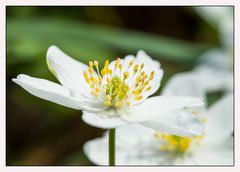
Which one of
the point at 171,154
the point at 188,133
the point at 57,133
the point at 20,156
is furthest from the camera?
the point at 57,133

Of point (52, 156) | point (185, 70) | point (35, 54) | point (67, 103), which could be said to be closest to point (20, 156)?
point (52, 156)

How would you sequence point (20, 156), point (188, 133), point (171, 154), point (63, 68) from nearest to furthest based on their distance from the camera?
1. point (188, 133)
2. point (63, 68)
3. point (171, 154)
4. point (20, 156)

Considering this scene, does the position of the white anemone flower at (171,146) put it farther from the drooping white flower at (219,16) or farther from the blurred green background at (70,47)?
the drooping white flower at (219,16)

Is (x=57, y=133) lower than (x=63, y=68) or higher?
A: lower

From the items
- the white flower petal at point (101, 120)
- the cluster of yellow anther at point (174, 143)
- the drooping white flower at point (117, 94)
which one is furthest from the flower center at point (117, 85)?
the cluster of yellow anther at point (174, 143)

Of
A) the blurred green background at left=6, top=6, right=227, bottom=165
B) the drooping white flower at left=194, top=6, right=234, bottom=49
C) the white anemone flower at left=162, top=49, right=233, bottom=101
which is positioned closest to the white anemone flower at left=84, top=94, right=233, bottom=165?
the white anemone flower at left=162, top=49, right=233, bottom=101

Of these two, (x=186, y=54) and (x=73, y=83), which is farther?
(x=186, y=54)
